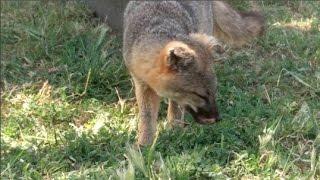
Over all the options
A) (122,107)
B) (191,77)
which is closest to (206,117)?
(191,77)

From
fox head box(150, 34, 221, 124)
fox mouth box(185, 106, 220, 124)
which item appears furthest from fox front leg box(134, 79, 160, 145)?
fox mouth box(185, 106, 220, 124)

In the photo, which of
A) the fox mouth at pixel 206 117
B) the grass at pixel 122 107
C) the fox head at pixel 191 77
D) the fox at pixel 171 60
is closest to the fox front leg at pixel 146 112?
the fox at pixel 171 60

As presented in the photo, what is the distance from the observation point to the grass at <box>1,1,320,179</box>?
13.7 feet

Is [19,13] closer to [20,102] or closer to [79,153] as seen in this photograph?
[20,102]

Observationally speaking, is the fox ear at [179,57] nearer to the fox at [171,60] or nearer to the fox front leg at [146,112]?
the fox at [171,60]

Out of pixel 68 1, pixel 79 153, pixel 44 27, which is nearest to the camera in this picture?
pixel 79 153

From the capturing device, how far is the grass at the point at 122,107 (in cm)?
418

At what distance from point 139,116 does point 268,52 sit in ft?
6.39

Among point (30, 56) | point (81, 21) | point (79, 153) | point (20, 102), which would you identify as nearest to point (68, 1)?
point (81, 21)

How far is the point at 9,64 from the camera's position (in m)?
5.89

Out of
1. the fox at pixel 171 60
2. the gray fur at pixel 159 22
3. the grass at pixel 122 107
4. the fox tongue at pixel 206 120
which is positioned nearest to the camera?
the grass at pixel 122 107

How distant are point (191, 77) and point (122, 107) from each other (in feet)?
3.64

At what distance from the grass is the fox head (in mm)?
288

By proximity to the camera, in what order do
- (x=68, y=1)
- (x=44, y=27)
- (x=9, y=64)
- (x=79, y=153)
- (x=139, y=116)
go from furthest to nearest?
(x=68, y=1) → (x=44, y=27) → (x=9, y=64) → (x=139, y=116) → (x=79, y=153)
